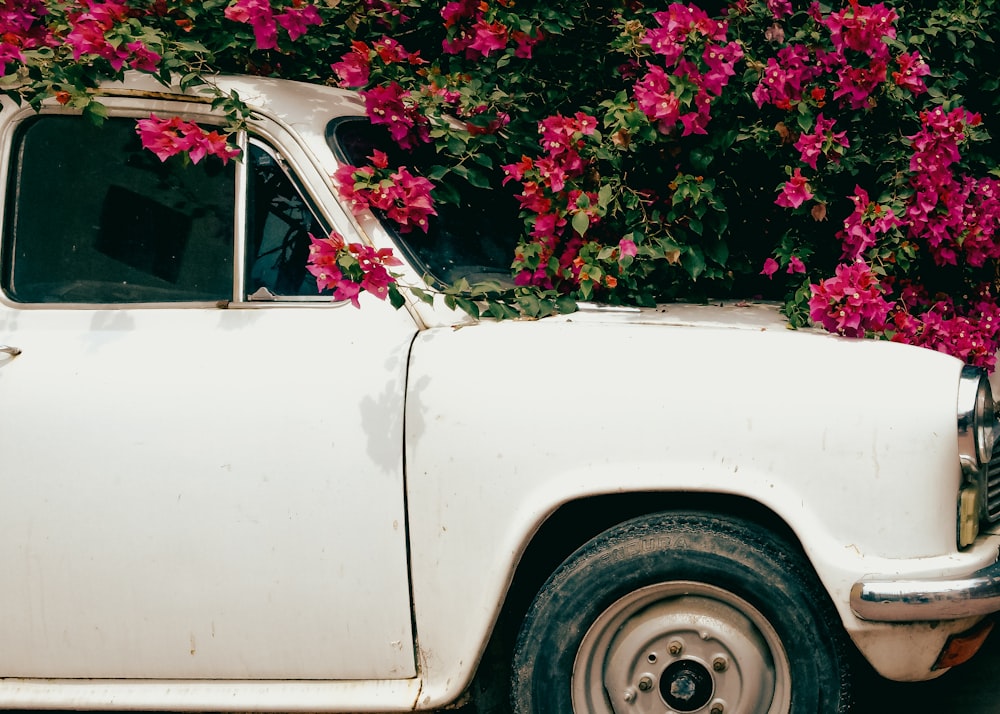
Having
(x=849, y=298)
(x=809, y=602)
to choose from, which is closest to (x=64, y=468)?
(x=809, y=602)

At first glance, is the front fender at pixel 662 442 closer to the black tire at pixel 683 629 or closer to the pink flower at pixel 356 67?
the black tire at pixel 683 629

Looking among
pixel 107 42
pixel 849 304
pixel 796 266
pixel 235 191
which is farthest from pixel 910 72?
pixel 107 42

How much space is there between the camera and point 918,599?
2258mm

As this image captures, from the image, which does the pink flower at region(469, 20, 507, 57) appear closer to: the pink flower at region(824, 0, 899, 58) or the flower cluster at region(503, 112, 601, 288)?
the flower cluster at region(503, 112, 601, 288)

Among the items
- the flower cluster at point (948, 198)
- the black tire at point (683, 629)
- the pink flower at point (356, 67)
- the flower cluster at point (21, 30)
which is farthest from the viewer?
the flower cluster at point (948, 198)

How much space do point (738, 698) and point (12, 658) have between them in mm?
1842

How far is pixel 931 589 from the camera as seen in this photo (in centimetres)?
226

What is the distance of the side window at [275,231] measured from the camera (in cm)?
270

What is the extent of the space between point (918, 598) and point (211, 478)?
5.50ft

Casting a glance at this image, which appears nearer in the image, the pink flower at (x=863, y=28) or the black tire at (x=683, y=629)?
A: the black tire at (x=683, y=629)

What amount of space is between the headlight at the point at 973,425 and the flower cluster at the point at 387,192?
139 centimetres

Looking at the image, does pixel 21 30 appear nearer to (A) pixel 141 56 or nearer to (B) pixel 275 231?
(A) pixel 141 56

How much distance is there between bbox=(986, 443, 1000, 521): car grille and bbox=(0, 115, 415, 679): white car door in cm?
144

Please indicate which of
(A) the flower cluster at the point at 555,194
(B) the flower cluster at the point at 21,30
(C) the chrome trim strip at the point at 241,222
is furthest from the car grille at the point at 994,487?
(B) the flower cluster at the point at 21,30
